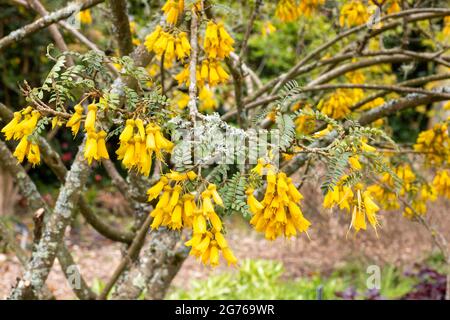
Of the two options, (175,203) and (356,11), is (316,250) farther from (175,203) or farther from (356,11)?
(175,203)

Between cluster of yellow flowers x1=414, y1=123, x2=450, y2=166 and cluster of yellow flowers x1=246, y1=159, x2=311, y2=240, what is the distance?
1349 mm

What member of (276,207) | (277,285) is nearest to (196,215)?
(276,207)

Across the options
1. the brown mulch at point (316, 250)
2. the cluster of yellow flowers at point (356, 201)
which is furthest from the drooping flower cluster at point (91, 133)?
the brown mulch at point (316, 250)

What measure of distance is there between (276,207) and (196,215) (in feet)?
0.62

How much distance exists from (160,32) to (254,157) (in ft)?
2.13

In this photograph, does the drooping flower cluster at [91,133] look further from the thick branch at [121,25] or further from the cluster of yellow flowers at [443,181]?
the cluster of yellow flowers at [443,181]

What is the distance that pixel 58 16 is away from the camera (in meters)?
2.12

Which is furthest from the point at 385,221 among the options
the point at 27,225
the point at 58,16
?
the point at 27,225

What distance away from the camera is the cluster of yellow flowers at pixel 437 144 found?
2.46 m

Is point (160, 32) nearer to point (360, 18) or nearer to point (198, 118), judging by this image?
point (198, 118)

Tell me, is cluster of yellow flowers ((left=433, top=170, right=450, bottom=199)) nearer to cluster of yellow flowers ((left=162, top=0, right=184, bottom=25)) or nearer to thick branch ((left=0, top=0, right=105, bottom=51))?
cluster of yellow flowers ((left=162, top=0, right=184, bottom=25))

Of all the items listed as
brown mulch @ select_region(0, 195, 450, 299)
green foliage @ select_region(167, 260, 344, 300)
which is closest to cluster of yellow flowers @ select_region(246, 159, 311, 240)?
brown mulch @ select_region(0, 195, 450, 299)

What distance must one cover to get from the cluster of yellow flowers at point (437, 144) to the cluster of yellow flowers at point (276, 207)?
1349 millimetres

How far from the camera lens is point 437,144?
250 centimetres
